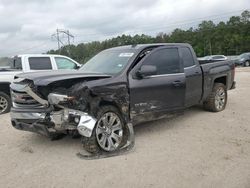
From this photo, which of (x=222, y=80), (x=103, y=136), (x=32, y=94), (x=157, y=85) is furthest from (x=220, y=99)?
(x=32, y=94)

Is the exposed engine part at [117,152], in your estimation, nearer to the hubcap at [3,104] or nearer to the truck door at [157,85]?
the truck door at [157,85]

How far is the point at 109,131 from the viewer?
5234 millimetres

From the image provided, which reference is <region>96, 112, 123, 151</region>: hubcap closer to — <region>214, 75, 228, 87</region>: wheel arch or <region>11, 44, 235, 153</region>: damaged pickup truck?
<region>11, 44, 235, 153</region>: damaged pickup truck

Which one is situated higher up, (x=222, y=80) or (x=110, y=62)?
(x=110, y=62)

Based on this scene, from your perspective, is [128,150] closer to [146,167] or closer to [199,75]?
[146,167]

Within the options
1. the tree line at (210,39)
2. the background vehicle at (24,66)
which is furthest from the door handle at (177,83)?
the tree line at (210,39)

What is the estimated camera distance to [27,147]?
222 inches

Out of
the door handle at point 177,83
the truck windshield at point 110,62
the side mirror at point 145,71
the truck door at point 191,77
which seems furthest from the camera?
the truck door at point 191,77

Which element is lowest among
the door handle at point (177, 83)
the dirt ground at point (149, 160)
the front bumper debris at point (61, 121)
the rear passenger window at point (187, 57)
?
the dirt ground at point (149, 160)

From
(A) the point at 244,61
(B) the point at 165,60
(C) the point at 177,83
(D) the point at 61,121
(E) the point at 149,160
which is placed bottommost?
(A) the point at 244,61

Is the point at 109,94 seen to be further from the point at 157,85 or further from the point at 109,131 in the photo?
the point at 157,85

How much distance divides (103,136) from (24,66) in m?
5.70

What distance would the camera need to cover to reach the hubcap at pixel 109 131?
5098 mm

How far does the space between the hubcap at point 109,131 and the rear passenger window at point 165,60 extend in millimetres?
1354
